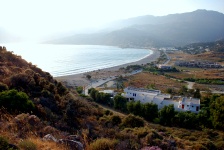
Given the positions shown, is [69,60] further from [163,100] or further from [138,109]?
[138,109]

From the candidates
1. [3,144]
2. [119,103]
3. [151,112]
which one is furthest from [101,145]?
[119,103]

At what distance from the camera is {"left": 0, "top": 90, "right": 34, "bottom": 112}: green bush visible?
8.67m

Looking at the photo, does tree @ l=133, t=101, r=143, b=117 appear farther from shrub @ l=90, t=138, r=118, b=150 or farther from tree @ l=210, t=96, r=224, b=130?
shrub @ l=90, t=138, r=118, b=150

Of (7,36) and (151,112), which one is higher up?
(7,36)

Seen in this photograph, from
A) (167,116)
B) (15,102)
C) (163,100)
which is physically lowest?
(167,116)

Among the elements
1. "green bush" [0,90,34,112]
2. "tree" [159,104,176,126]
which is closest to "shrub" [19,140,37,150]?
"green bush" [0,90,34,112]

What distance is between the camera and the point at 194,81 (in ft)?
154

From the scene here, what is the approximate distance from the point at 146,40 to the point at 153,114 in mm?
183225

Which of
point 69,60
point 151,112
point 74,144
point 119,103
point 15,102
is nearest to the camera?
point 74,144

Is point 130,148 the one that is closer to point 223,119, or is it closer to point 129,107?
point 223,119

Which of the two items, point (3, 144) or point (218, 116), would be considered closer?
point (3, 144)

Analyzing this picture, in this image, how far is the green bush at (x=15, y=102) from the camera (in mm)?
8672

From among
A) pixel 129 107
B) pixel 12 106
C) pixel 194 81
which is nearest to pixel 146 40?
pixel 194 81

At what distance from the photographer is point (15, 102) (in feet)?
29.2
